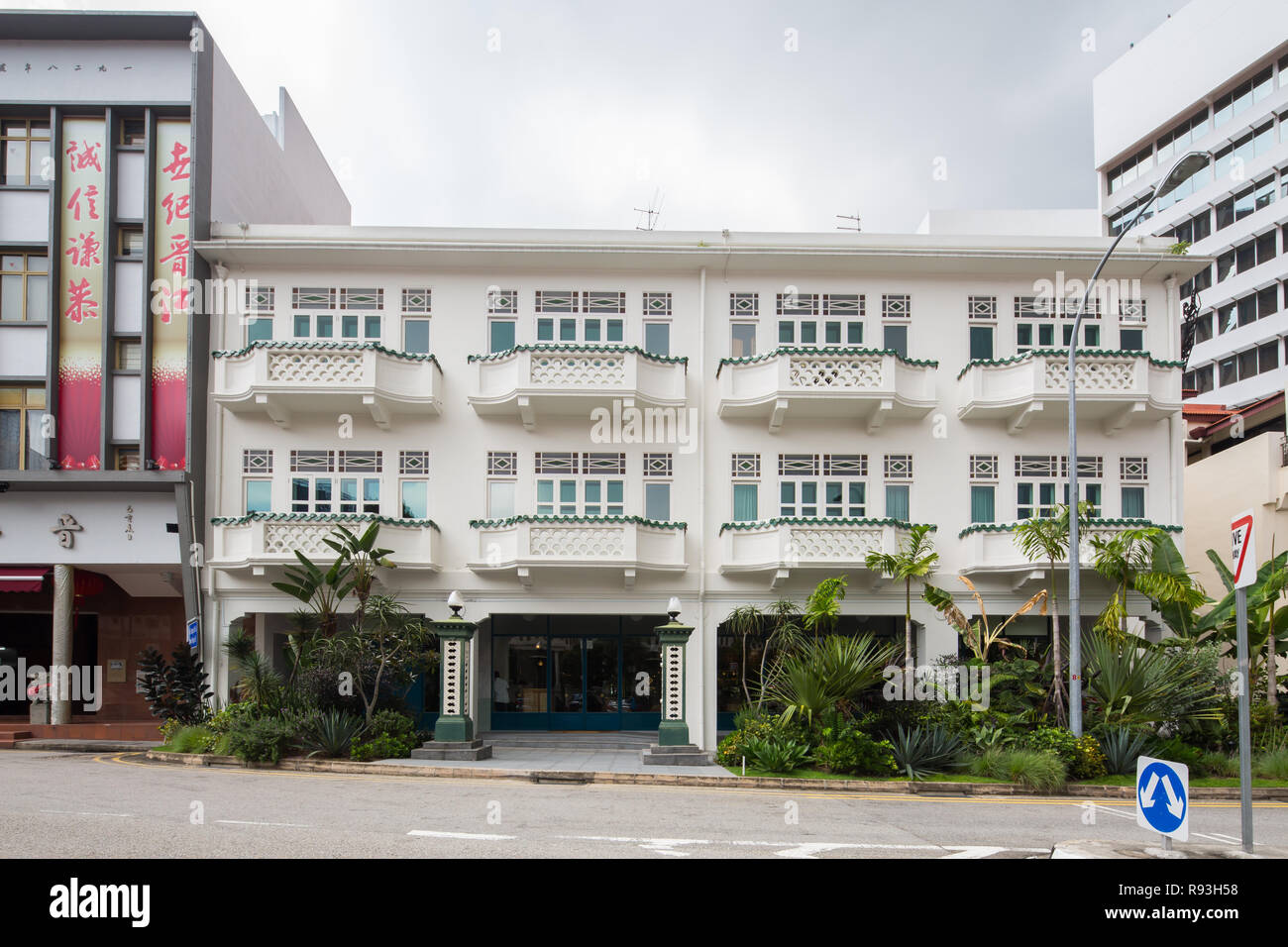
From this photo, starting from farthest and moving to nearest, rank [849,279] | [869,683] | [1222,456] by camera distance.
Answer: [1222,456] < [849,279] < [869,683]

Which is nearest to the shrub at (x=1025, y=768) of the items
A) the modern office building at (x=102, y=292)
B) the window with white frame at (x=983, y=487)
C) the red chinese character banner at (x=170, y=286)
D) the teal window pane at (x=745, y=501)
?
the window with white frame at (x=983, y=487)

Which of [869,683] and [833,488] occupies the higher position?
[833,488]

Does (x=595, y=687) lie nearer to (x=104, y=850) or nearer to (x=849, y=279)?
(x=849, y=279)

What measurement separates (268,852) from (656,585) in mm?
12709

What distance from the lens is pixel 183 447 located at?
21.0m

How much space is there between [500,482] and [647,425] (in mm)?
3503

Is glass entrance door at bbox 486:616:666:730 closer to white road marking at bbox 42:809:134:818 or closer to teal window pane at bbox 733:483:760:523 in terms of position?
Answer: teal window pane at bbox 733:483:760:523

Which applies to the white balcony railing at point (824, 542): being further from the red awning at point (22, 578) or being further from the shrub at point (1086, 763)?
the red awning at point (22, 578)

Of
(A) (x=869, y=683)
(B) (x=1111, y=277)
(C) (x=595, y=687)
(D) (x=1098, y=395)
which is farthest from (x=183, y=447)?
(B) (x=1111, y=277)

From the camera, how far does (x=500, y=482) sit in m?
21.4

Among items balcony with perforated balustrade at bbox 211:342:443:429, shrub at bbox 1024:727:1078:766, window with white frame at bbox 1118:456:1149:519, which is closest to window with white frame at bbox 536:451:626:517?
balcony with perforated balustrade at bbox 211:342:443:429

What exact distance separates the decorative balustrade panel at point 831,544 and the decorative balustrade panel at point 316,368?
9796 mm

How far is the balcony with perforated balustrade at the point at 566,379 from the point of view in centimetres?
2034

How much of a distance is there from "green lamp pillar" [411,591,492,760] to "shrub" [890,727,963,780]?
24.5 feet
